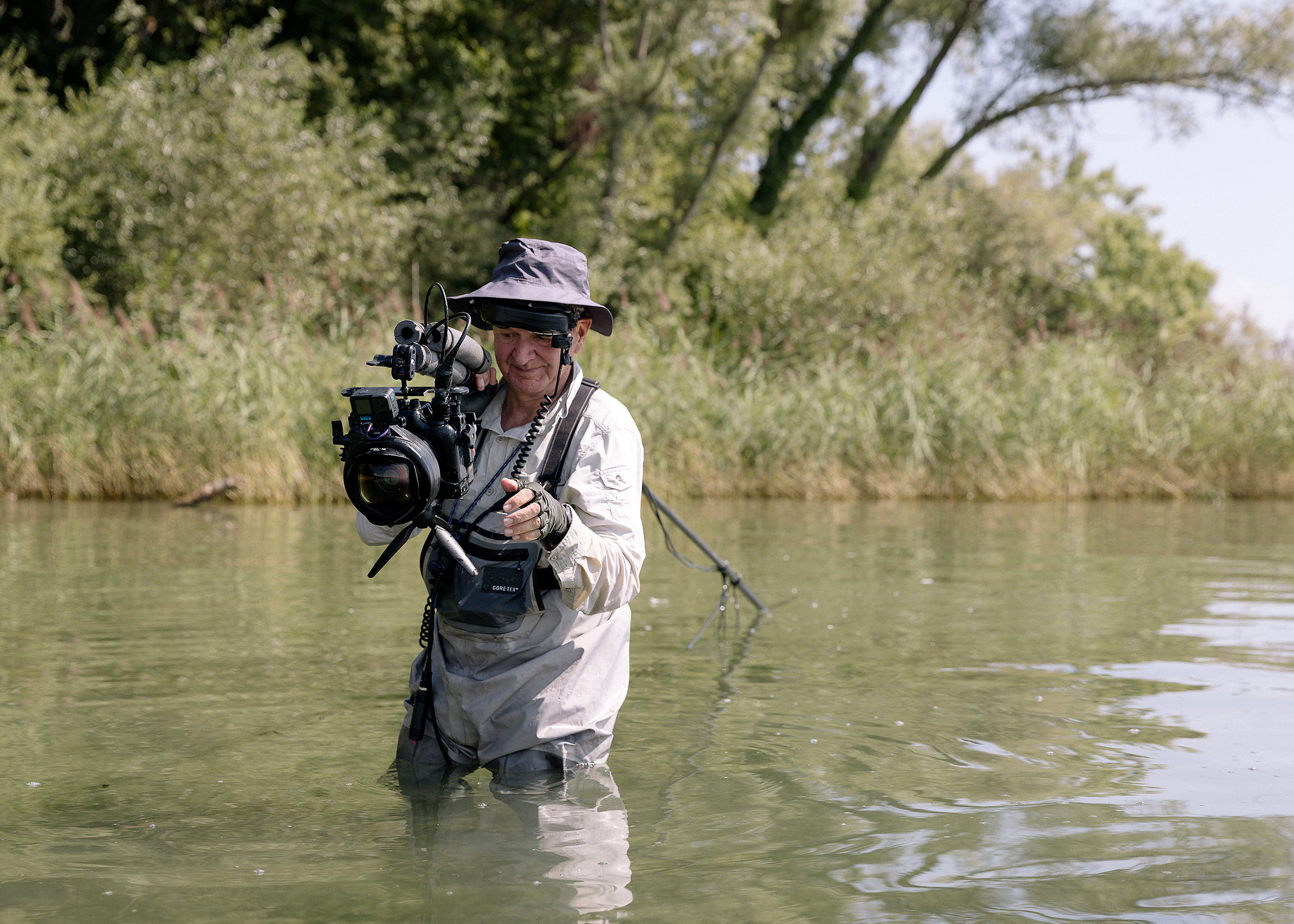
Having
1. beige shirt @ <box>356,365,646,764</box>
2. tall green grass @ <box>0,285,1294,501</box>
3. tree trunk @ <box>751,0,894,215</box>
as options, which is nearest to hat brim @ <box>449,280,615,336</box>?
beige shirt @ <box>356,365,646,764</box>

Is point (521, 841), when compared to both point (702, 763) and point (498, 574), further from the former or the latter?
point (702, 763)

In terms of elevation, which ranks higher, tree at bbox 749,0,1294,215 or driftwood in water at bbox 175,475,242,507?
tree at bbox 749,0,1294,215

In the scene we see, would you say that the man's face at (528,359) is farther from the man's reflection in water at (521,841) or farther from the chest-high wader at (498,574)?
the man's reflection in water at (521,841)

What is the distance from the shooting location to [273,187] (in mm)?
20266

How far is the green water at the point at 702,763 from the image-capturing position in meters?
3.30

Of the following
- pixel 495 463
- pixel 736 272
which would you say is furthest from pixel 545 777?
pixel 736 272

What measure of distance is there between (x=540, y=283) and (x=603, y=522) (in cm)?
66

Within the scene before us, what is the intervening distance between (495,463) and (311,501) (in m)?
10.4

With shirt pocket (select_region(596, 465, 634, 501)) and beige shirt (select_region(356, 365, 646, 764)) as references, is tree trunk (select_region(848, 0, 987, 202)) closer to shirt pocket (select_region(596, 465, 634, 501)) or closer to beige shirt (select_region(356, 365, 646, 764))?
beige shirt (select_region(356, 365, 646, 764))

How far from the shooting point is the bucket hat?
3.62 meters

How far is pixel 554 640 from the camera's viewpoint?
12.4ft

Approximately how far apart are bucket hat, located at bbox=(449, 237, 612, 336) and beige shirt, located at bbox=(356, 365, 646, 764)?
201mm

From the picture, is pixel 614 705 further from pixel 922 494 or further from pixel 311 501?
pixel 922 494

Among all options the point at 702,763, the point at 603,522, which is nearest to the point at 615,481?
the point at 603,522
